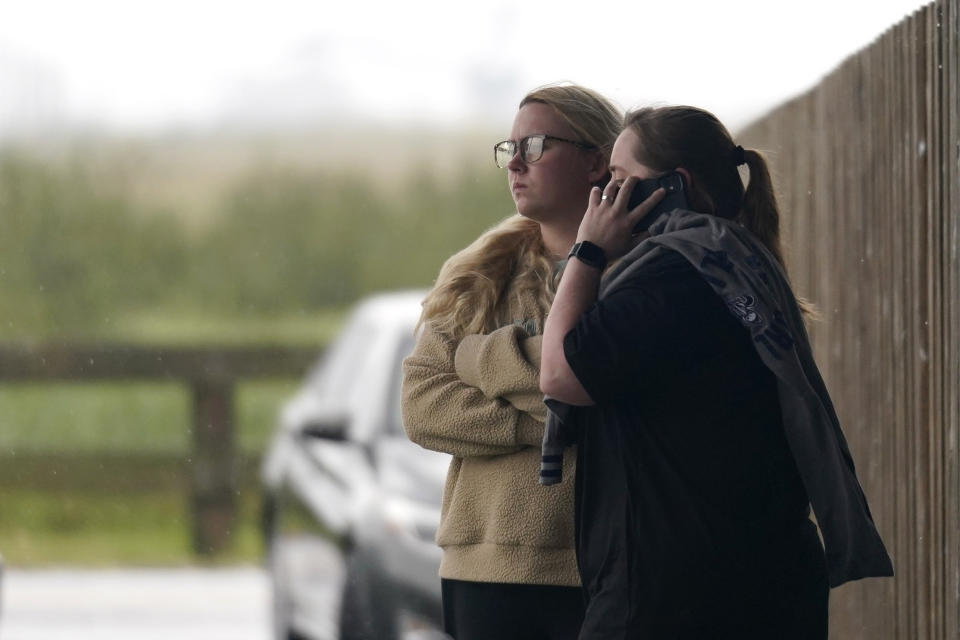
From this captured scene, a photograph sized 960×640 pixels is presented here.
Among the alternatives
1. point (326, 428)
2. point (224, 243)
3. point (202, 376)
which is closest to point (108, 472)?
point (202, 376)

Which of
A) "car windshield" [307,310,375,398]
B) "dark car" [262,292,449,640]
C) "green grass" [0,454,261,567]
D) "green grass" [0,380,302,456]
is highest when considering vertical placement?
"car windshield" [307,310,375,398]

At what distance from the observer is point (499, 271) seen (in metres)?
2.57

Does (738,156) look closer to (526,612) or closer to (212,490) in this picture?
(526,612)

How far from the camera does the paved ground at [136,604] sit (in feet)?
22.3

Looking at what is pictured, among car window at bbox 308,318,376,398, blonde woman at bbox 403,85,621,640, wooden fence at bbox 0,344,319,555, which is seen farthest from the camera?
wooden fence at bbox 0,344,319,555

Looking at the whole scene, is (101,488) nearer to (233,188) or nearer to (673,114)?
(233,188)

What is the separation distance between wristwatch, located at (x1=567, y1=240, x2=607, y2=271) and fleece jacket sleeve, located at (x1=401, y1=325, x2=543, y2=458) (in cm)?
35

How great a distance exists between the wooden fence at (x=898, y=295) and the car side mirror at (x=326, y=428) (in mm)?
1674

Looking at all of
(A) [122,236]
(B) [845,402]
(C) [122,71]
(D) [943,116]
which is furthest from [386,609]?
(C) [122,71]

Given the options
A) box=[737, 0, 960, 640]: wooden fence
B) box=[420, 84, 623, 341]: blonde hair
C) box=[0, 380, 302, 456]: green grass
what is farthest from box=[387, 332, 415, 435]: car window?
box=[0, 380, 302, 456]: green grass

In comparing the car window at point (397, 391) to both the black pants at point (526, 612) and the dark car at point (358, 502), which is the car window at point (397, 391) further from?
the black pants at point (526, 612)

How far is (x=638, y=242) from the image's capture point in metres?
2.22

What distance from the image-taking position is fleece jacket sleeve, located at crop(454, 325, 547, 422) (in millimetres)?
2395

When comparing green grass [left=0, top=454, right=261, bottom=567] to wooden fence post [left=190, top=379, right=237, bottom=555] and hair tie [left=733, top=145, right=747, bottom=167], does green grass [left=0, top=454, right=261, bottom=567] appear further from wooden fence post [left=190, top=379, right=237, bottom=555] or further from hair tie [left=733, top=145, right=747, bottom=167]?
hair tie [left=733, top=145, right=747, bottom=167]
